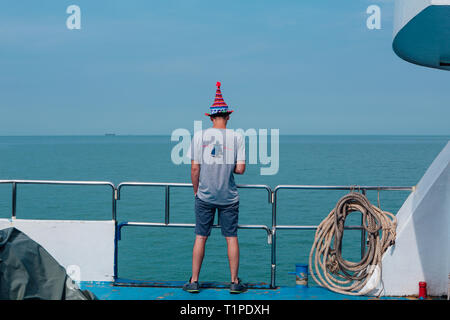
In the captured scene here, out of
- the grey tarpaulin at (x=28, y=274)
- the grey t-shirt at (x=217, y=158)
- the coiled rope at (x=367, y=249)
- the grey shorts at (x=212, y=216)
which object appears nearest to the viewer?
the grey tarpaulin at (x=28, y=274)

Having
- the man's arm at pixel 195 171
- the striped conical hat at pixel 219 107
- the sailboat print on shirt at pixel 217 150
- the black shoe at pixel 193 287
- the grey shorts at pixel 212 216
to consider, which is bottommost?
the black shoe at pixel 193 287

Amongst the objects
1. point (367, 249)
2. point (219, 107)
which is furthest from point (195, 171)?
point (367, 249)

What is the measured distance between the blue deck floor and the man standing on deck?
7.5 inches

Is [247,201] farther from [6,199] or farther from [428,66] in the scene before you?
[428,66]

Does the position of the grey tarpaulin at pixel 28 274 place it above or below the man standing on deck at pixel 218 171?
below

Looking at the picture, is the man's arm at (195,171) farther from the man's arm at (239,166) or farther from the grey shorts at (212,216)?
the man's arm at (239,166)

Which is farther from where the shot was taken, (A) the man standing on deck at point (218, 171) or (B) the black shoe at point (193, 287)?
(B) the black shoe at point (193, 287)

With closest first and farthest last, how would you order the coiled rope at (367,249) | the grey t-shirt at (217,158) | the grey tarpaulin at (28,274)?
the grey tarpaulin at (28,274), the grey t-shirt at (217,158), the coiled rope at (367,249)

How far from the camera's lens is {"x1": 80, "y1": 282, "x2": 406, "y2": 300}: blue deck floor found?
4.53 meters

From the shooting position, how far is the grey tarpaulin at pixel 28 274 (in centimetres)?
260

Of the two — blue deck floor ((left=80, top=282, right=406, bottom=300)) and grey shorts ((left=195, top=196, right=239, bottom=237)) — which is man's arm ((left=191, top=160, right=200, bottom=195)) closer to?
grey shorts ((left=195, top=196, right=239, bottom=237))

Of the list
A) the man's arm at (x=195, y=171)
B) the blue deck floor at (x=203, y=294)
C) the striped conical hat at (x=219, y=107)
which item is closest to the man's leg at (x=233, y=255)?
the blue deck floor at (x=203, y=294)

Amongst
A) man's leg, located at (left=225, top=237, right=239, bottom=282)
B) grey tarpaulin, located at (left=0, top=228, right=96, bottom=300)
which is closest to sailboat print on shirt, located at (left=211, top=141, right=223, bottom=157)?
man's leg, located at (left=225, top=237, right=239, bottom=282)

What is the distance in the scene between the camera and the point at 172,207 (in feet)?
78.6
